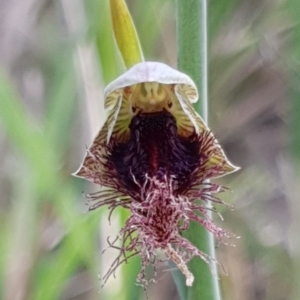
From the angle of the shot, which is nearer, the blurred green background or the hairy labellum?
the hairy labellum

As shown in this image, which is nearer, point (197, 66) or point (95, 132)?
point (197, 66)

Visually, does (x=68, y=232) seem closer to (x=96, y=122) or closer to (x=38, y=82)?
(x=96, y=122)

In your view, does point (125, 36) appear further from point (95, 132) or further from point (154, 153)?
point (95, 132)

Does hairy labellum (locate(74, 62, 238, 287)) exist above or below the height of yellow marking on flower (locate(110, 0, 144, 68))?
below

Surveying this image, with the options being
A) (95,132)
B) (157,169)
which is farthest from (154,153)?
(95,132)

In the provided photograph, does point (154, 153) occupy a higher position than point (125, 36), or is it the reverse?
point (125, 36)

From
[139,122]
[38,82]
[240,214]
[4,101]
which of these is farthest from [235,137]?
[139,122]
